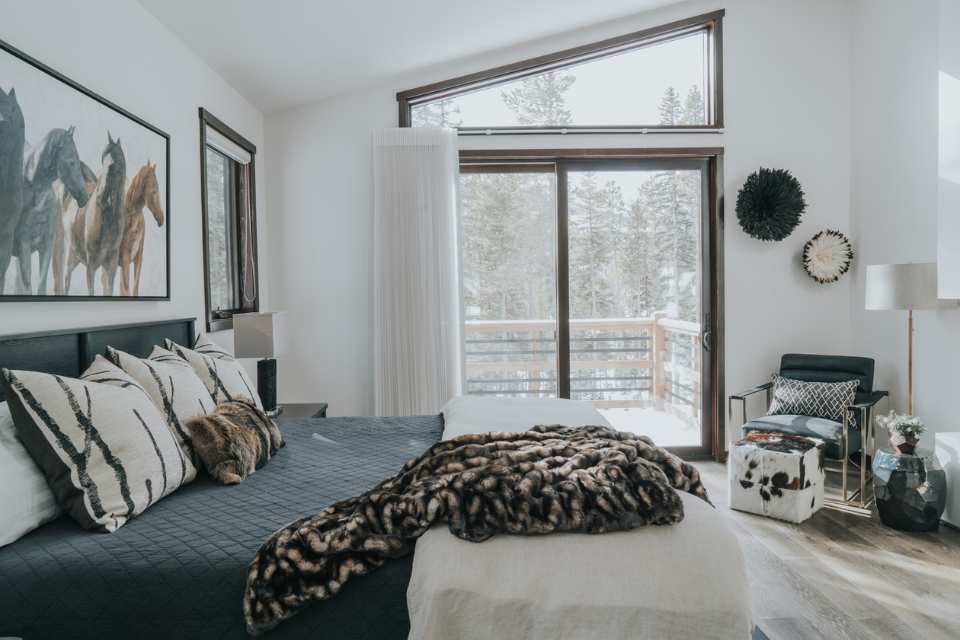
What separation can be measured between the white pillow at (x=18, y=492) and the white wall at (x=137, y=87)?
0.50 metres

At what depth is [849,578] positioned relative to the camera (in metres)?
2.57

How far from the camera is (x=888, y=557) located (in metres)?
2.76

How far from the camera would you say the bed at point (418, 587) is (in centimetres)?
134

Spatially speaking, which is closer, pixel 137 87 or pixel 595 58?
pixel 137 87

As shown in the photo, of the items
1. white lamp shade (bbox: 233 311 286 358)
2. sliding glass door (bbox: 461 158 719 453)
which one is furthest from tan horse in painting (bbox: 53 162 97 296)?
sliding glass door (bbox: 461 158 719 453)

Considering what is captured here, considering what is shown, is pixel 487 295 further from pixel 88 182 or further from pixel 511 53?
pixel 88 182

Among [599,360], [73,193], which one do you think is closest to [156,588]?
[73,193]

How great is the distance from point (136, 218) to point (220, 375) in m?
0.77

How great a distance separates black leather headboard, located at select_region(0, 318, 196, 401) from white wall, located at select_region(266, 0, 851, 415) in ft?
5.23

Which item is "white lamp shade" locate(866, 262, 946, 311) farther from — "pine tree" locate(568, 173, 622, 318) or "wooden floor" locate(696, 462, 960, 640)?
"pine tree" locate(568, 173, 622, 318)

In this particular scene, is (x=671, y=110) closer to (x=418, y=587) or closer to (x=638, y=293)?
(x=638, y=293)

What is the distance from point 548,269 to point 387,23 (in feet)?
6.34

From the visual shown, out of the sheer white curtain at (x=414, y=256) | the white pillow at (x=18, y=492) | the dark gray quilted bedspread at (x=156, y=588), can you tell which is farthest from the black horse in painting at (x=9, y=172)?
the sheer white curtain at (x=414, y=256)

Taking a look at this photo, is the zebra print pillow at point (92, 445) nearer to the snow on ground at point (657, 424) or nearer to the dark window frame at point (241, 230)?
the dark window frame at point (241, 230)
